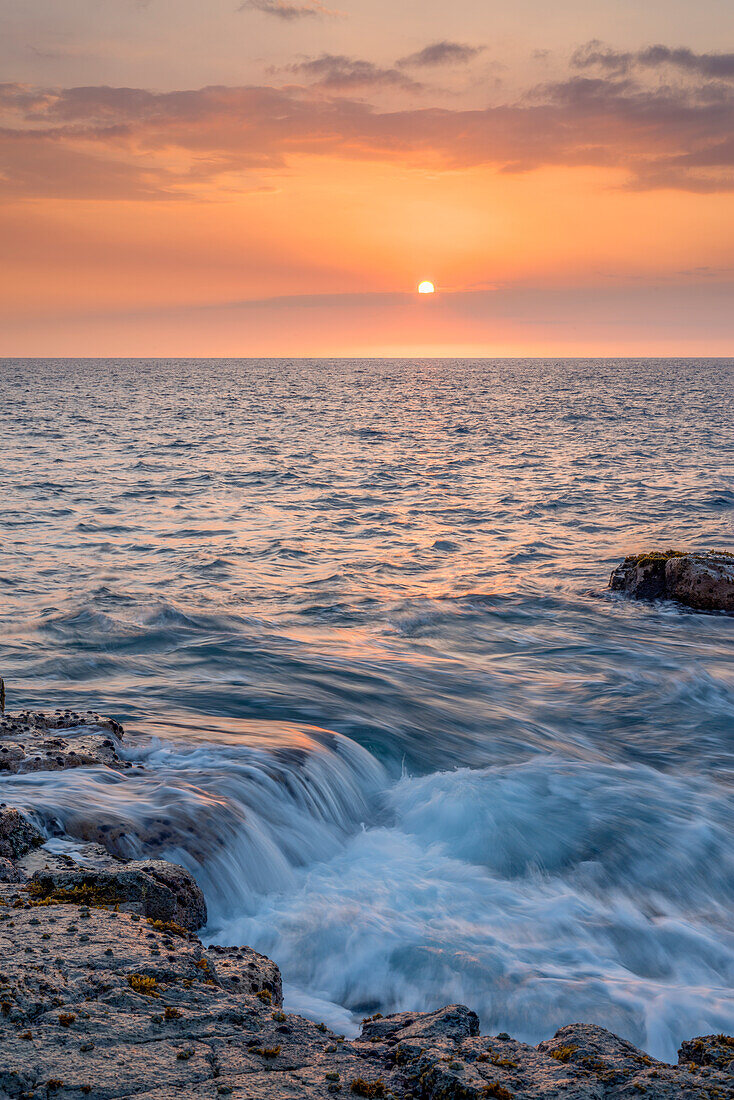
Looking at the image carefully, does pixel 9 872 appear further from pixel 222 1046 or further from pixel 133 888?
Answer: pixel 222 1046

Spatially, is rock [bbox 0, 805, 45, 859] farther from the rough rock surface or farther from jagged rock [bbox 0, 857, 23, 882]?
the rough rock surface

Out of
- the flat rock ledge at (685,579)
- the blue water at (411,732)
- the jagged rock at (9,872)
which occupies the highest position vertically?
the flat rock ledge at (685,579)

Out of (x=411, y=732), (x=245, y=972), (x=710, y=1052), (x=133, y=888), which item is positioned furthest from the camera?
(x=411, y=732)

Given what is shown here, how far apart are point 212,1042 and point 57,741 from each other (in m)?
4.43

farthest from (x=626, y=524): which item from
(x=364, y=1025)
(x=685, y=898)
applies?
(x=364, y=1025)

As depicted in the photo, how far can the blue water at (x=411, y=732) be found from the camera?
5523 millimetres

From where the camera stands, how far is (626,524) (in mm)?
22297

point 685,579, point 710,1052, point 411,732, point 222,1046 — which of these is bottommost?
point 411,732

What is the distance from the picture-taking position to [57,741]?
709 cm

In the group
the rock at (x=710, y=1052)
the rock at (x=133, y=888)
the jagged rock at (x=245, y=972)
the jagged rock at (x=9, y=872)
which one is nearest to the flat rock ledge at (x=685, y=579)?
the rock at (x=710, y=1052)

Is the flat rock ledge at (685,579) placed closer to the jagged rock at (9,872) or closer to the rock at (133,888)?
the rock at (133,888)

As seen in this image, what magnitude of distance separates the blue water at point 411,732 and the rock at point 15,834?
26 centimetres

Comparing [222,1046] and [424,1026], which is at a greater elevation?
[222,1046]

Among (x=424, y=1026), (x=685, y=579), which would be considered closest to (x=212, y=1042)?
(x=424, y=1026)
